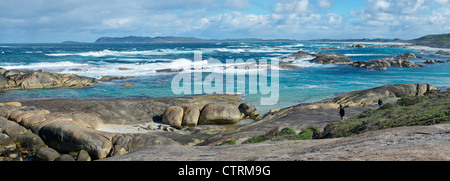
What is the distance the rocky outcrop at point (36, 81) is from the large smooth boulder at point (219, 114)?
20489 mm

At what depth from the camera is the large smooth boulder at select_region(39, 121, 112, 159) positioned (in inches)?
553

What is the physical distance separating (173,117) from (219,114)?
266cm

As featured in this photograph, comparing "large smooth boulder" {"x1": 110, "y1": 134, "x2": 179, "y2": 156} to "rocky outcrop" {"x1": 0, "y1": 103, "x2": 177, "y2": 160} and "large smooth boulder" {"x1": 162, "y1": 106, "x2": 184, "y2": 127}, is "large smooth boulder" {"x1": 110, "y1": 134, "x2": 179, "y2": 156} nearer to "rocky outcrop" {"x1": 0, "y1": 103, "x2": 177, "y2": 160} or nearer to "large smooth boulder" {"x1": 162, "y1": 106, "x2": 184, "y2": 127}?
"rocky outcrop" {"x1": 0, "y1": 103, "x2": 177, "y2": 160}

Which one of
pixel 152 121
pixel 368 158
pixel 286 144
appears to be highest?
pixel 368 158

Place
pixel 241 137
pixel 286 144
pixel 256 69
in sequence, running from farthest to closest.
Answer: pixel 256 69
pixel 241 137
pixel 286 144

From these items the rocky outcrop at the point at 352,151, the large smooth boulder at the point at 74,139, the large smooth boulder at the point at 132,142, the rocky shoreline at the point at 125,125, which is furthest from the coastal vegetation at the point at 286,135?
the large smooth boulder at the point at 74,139

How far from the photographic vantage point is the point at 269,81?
38.9m

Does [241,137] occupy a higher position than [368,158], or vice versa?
[368,158]

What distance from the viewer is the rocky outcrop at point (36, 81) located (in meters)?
32.7

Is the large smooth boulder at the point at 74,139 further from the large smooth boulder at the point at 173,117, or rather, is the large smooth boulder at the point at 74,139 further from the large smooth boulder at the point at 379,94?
the large smooth boulder at the point at 379,94

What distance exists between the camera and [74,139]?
14188 millimetres

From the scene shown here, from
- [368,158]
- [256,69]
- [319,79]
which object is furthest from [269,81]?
[368,158]
